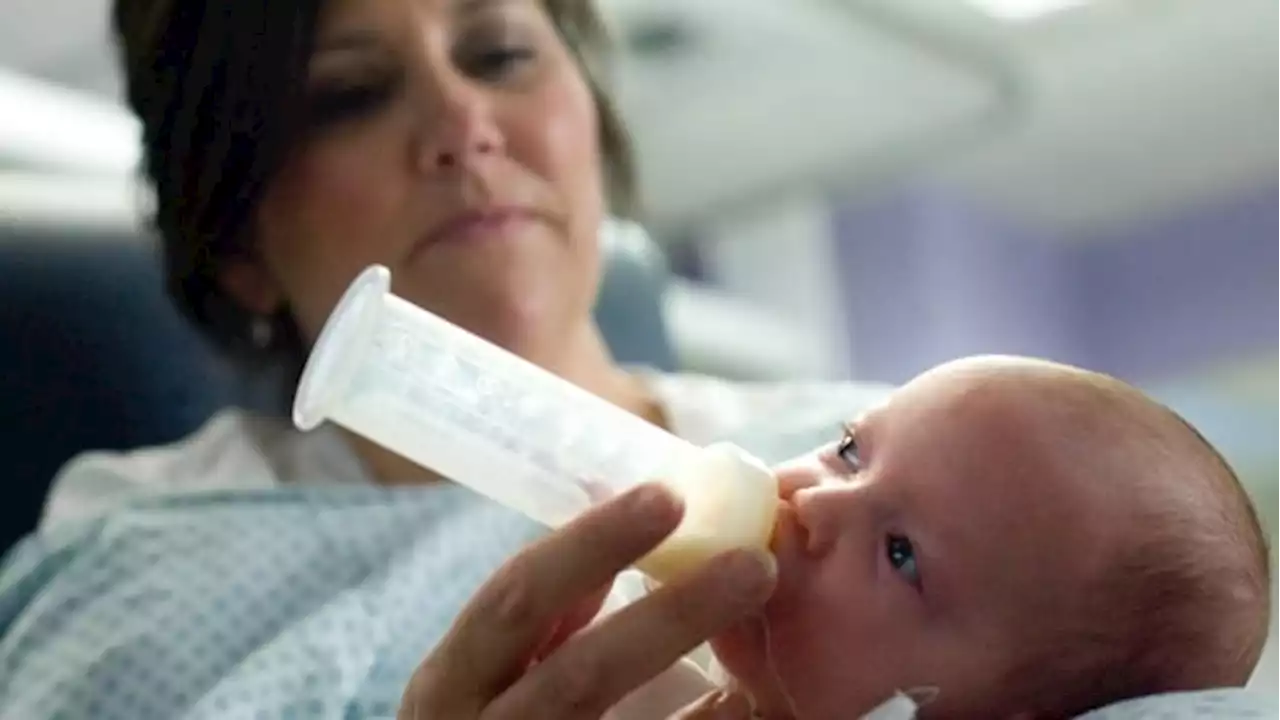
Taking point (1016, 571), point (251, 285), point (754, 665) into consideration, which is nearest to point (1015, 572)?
point (1016, 571)

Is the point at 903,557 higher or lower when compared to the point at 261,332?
higher

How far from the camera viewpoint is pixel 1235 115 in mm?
2631

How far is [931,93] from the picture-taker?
7.57 ft

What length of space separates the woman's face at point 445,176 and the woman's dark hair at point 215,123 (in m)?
0.02

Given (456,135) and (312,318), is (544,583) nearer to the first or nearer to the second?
(456,135)

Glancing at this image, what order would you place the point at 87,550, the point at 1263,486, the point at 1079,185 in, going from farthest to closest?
the point at 1079,185
the point at 1263,486
the point at 87,550

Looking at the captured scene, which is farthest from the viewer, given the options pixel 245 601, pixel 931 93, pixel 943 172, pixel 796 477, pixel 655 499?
pixel 943 172

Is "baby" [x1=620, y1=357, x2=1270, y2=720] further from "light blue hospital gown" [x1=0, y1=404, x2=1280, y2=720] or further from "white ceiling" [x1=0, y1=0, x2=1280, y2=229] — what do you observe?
"white ceiling" [x1=0, y1=0, x2=1280, y2=229]

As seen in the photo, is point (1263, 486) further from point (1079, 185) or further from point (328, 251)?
point (328, 251)

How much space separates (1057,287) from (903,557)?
2.83 meters

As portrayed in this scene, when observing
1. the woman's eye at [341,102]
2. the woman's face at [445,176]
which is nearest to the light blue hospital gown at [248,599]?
the woman's face at [445,176]

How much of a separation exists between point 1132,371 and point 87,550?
8.92ft

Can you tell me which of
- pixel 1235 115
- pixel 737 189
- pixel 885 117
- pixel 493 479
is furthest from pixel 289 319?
pixel 1235 115

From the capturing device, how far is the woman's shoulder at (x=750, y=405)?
100cm
